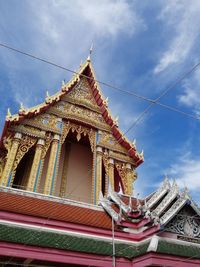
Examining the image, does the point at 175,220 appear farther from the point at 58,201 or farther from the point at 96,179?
the point at 96,179

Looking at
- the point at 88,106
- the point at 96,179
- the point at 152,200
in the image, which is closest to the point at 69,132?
the point at 88,106

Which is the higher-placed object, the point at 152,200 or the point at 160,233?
the point at 152,200

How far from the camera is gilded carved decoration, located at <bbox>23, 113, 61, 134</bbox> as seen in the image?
10.0m

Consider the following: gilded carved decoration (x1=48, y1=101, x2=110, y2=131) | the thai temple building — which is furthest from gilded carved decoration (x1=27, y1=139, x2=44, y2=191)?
gilded carved decoration (x1=48, y1=101, x2=110, y2=131)

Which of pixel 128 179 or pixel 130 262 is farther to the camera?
pixel 128 179

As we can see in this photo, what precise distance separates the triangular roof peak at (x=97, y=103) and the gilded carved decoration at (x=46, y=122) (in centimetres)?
16

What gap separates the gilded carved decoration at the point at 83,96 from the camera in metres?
11.6

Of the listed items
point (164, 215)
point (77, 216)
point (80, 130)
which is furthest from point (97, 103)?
point (164, 215)

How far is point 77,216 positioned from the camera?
600 cm

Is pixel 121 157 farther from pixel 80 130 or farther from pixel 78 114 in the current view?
pixel 78 114

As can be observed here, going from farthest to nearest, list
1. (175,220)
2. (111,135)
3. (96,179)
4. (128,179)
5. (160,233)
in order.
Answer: (111,135) < (128,179) < (96,179) < (175,220) < (160,233)

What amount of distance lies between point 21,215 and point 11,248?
91 cm

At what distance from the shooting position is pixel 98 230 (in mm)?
5629

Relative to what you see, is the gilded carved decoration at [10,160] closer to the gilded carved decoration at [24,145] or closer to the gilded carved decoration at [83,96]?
the gilded carved decoration at [24,145]
